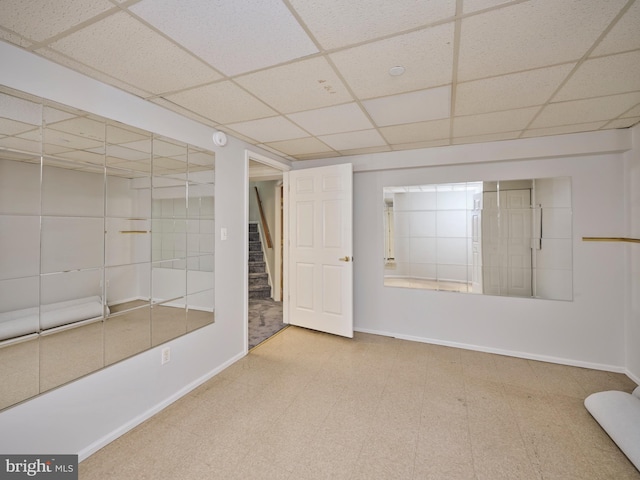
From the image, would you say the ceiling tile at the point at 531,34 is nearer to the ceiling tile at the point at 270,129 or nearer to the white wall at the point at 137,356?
the ceiling tile at the point at 270,129

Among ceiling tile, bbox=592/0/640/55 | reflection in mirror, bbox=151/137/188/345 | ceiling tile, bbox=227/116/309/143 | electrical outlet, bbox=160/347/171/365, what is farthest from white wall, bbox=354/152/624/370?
electrical outlet, bbox=160/347/171/365

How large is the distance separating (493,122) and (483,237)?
50.0 inches

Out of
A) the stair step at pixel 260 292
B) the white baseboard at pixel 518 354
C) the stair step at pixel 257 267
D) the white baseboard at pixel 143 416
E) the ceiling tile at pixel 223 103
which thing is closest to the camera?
the white baseboard at pixel 143 416

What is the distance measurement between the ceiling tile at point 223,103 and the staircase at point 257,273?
3.71 metres

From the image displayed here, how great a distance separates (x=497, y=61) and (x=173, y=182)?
92.6 inches

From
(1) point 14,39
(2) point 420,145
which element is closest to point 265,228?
(2) point 420,145

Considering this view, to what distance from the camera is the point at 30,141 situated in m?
1.52

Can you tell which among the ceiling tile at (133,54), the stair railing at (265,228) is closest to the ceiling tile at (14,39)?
the ceiling tile at (133,54)

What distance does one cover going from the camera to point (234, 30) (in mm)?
1345

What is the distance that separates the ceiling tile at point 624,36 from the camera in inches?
49.0

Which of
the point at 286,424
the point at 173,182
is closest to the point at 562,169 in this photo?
the point at 286,424

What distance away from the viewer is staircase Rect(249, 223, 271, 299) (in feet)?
18.4

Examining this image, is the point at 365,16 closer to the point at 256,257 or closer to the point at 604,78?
the point at 604,78

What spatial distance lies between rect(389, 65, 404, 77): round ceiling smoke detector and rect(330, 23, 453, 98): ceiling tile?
0.07ft
